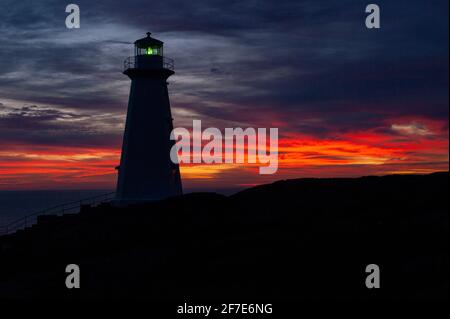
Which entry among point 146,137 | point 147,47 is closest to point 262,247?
point 146,137

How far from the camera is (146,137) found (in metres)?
38.8

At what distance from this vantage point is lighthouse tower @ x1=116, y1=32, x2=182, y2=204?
38.7 metres

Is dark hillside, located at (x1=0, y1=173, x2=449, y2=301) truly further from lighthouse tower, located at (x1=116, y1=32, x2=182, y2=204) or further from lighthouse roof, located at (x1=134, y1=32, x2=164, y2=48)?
lighthouse roof, located at (x1=134, y1=32, x2=164, y2=48)

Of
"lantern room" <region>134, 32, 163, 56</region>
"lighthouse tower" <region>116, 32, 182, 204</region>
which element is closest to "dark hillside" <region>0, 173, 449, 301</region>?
"lighthouse tower" <region>116, 32, 182, 204</region>

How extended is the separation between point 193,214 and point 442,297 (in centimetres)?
1602

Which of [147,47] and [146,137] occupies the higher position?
[147,47]

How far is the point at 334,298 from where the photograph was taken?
1808cm

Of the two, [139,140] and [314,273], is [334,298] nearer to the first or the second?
[314,273]

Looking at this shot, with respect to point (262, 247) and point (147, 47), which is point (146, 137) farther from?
point (262, 247)

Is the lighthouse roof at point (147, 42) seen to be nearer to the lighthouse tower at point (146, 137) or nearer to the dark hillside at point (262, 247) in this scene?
the lighthouse tower at point (146, 137)

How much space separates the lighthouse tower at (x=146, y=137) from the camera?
38.7 m

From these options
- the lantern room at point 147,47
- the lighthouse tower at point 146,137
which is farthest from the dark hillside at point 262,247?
the lantern room at point 147,47
